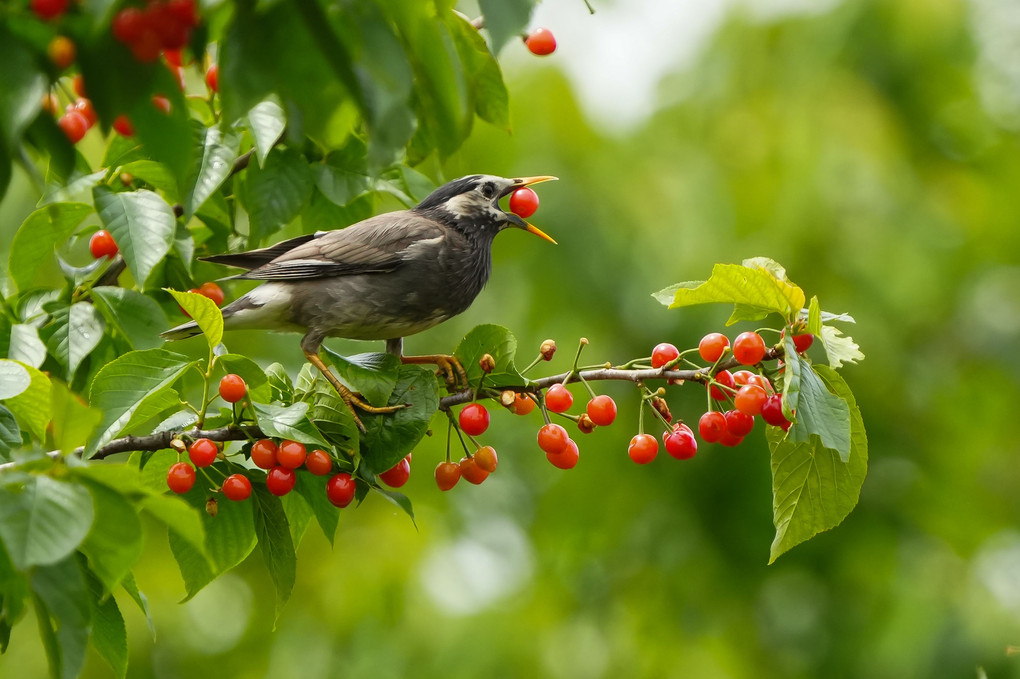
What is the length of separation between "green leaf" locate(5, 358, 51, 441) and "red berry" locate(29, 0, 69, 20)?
1.04m

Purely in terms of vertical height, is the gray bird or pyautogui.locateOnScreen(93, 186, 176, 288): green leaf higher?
pyautogui.locateOnScreen(93, 186, 176, 288): green leaf

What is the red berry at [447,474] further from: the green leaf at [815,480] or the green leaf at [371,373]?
the green leaf at [815,480]

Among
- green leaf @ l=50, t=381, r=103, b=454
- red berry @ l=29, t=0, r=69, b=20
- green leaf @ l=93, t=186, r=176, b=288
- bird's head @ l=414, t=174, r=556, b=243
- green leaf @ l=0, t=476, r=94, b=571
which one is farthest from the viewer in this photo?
bird's head @ l=414, t=174, r=556, b=243

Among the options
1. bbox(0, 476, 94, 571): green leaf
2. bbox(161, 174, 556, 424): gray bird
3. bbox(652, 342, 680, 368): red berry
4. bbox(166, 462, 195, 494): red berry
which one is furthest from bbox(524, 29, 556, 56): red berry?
bbox(0, 476, 94, 571): green leaf

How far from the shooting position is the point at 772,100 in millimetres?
10109

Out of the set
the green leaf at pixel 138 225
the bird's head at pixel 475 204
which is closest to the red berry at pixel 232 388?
the green leaf at pixel 138 225

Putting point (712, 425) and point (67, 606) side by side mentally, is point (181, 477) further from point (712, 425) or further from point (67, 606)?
point (712, 425)

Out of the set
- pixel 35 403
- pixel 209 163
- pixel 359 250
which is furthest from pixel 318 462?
pixel 359 250

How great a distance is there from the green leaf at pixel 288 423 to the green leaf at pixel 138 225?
19.6 inches

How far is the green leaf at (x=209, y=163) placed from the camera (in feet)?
9.39

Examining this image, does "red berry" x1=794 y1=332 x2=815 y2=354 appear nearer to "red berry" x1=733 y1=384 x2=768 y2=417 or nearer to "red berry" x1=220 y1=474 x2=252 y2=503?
"red berry" x1=733 y1=384 x2=768 y2=417

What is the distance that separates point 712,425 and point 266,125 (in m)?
1.49

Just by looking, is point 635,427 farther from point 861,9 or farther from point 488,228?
point 488,228

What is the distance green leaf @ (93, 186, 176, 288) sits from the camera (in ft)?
9.06
